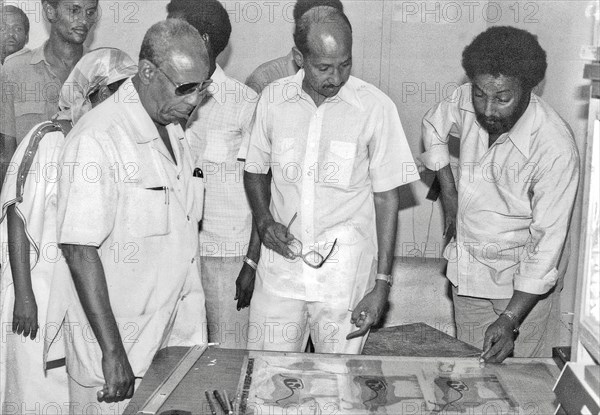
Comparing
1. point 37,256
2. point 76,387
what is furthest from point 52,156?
point 76,387

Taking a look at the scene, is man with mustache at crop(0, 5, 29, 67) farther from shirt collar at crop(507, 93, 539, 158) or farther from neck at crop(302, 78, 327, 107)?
shirt collar at crop(507, 93, 539, 158)

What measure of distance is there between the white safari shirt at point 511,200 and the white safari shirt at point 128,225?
1115 millimetres

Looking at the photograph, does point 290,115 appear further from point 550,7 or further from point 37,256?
point 550,7

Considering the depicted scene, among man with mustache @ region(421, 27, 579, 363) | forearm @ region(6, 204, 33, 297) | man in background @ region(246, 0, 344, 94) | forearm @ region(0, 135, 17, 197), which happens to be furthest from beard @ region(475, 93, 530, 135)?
forearm @ region(0, 135, 17, 197)

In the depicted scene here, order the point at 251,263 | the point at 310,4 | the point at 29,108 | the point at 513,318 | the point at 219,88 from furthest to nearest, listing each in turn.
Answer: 1. the point at 29,108
2. the point at 310,4
3. the point at 219,88
4. the point at 251,263
5. the point at 513,318

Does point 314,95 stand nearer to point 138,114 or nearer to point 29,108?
point 138,114

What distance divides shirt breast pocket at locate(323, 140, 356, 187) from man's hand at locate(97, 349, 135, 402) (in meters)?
1.03

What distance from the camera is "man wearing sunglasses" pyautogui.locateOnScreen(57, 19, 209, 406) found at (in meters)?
2.49

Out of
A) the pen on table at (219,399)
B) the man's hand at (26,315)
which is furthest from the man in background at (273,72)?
the pen on table at (219,399)

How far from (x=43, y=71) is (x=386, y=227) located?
2.21 m

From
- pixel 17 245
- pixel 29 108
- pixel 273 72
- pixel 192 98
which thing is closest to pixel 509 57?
pixel 192 98

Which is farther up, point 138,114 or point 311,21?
point 311,21

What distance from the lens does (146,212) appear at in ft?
8.66

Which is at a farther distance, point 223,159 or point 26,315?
point 223,159
